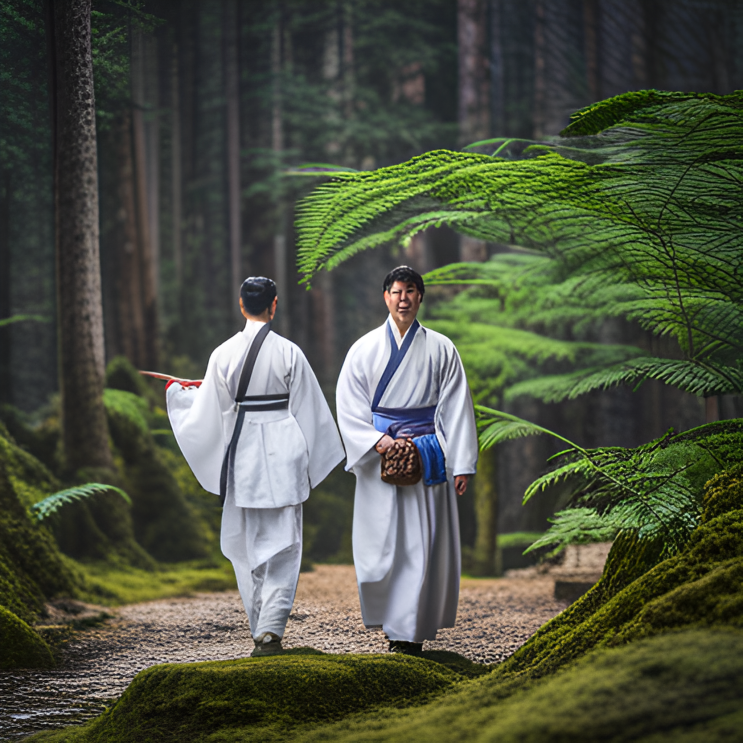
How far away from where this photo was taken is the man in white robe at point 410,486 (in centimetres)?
448

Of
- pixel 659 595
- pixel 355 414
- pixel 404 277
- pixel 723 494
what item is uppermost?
pixel 404 277

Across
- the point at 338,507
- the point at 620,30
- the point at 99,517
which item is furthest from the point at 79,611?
the point at 620,30

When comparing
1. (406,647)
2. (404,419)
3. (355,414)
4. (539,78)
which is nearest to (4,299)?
(355,414)

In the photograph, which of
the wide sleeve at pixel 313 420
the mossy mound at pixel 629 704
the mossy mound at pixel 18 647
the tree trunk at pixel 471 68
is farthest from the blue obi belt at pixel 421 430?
the tree trunk at pixel 471 68

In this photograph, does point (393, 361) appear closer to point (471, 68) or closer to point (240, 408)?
point (240, 408)

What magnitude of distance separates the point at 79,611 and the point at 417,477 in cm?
302

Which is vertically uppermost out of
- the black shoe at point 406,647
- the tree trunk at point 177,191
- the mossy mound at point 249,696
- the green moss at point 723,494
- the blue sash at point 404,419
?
the tree trunk at point 177,191

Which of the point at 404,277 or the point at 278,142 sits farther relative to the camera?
the point at 278,142

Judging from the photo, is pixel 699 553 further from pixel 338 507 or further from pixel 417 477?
pixel 338 507

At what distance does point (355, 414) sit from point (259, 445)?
24.4 inches

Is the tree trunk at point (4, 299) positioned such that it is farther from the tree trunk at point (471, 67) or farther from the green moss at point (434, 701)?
the green moss at point (434, 701)

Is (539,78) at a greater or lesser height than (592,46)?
greater

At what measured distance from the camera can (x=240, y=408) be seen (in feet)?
15.4

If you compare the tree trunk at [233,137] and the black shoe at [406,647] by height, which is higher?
the tree trunk at [233,137]
